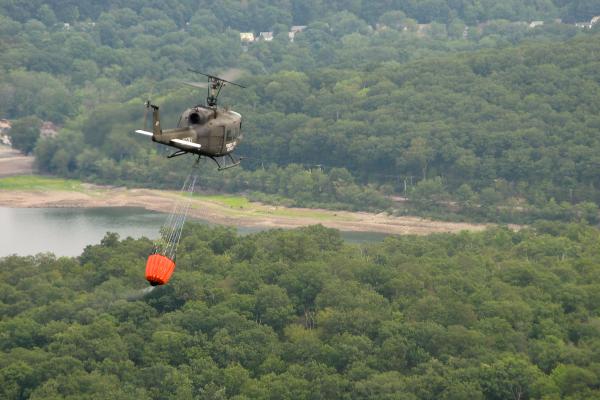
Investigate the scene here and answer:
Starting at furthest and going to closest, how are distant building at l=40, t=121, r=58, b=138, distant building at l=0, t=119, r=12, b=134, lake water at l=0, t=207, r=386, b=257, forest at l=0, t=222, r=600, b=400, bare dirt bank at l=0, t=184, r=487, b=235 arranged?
distant building at l=0, t=119, r=12, b=134, distant building at l=40, t=121, r=58, b=138, bare dirt bank at l=0, t=184, r=487, b=235, lake water at l=0, t=207, r=386, b=257, forest at l=0, t=222, r=600, b=400

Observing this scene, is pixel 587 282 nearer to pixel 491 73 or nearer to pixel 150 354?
pixel 150 354

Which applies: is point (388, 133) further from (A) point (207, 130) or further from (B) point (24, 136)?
(A) point (207, 130)

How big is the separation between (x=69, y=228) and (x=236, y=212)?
50.2ft

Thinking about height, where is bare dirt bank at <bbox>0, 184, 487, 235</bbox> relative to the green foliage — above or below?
below

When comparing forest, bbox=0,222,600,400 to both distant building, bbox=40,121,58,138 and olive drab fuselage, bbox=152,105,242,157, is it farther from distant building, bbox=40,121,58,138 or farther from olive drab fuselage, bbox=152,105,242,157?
distant building, bbox=40,121,58,138

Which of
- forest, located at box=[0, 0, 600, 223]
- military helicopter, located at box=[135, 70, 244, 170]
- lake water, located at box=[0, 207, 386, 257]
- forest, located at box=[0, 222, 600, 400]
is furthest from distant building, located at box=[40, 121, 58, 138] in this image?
military helicopter, located at box=[135, 70, 244, 170]

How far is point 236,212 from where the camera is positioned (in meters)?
123

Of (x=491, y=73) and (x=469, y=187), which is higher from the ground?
(x=491, y=73)

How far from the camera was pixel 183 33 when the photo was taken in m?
195

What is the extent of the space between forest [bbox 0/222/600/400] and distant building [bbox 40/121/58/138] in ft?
217

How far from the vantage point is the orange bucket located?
47.4 metres

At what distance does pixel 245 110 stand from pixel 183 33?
52.5m

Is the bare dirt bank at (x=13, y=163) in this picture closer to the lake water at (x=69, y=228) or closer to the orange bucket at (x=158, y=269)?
the lake water at (x=69, y=228)

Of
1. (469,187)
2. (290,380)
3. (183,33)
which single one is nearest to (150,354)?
(290,380)
